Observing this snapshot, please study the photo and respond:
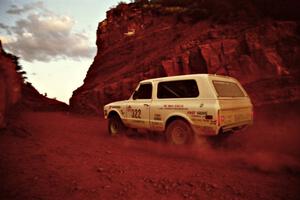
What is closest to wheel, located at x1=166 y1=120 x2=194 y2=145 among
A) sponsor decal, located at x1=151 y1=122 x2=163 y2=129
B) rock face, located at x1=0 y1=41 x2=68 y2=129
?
sponsor decal, located at x1=151 y1=122 x2=163 y2=129

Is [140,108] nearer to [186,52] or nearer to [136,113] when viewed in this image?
[136,113]

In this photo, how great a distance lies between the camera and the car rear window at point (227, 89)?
17.9ft

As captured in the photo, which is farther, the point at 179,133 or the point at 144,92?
the point at 144,92

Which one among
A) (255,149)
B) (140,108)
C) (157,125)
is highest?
(140,108)

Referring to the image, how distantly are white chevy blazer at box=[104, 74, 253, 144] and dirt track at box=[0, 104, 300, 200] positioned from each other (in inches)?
21.6

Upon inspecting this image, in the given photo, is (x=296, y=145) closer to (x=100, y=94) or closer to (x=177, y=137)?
(x=177, y=137)

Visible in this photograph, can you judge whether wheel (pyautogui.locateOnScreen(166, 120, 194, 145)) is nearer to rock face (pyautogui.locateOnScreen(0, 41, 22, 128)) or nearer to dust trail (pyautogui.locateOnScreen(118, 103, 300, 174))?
dust trail (pyautogui.locateOnScreen(118, 103, 300, 174))

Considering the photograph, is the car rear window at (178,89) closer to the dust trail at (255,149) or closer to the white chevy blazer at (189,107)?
the white chevy blazer at (189,107)

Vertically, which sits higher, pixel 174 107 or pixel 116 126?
pixel 174 107

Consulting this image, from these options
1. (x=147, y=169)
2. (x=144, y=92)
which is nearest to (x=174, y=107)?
(x=144, y=92)

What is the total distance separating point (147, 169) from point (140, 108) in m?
2.63

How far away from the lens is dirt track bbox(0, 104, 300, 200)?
3143 mm

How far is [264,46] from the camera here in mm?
10586

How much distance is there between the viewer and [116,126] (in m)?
7.57
